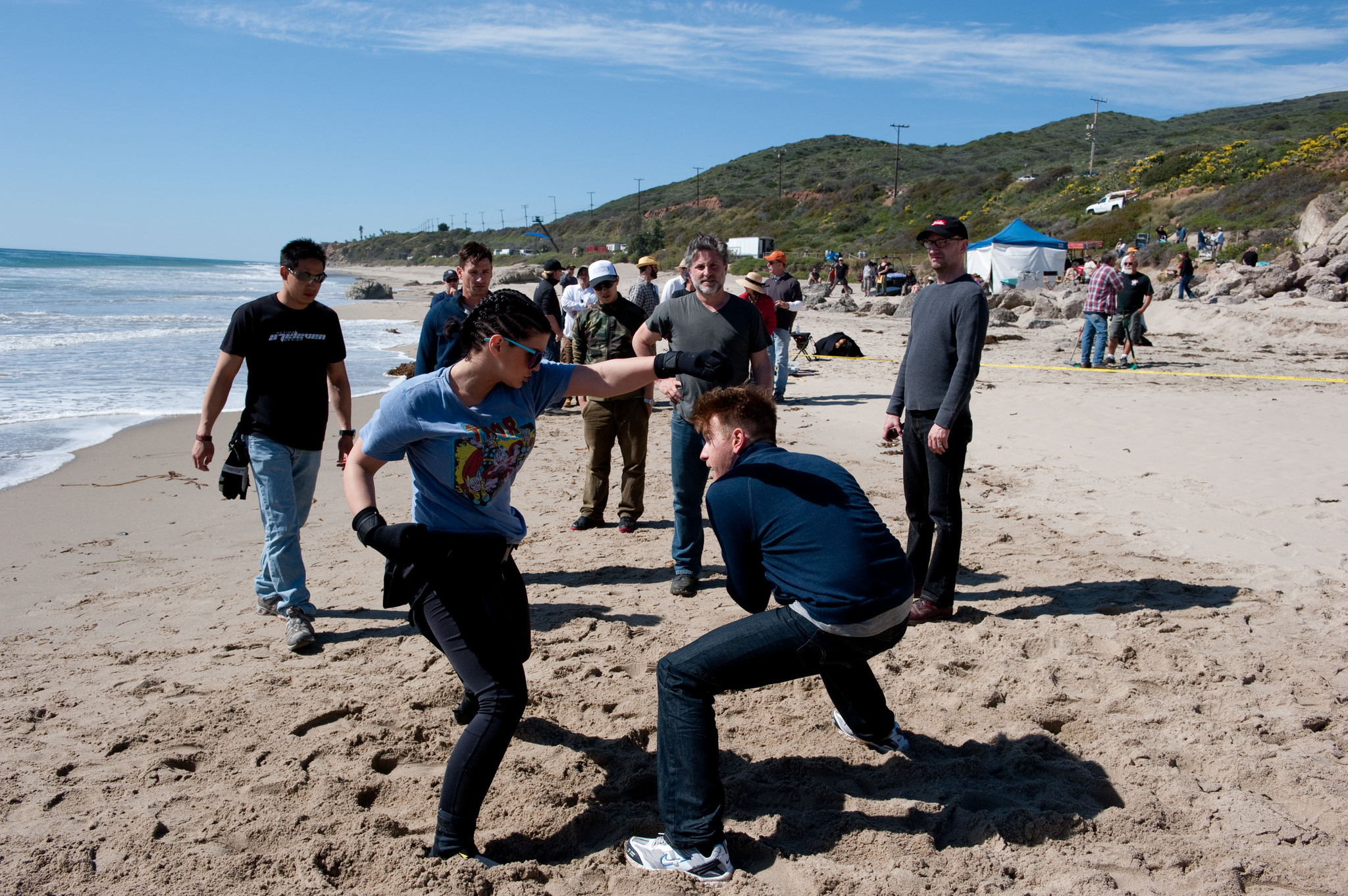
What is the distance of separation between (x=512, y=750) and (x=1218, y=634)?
339cm

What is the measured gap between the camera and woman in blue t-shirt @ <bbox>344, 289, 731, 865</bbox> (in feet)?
8.68

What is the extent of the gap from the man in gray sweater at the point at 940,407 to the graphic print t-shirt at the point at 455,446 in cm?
227

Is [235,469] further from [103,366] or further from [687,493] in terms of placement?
[103,366]

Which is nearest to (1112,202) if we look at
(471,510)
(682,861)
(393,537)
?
(471,510)

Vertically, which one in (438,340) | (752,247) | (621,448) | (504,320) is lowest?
(621,448)

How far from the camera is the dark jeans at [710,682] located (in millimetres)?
2674

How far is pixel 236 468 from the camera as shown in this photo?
4480mm

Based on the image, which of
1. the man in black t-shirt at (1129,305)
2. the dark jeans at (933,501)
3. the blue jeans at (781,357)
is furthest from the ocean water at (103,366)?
the man in black t-shirt at (1129,305)

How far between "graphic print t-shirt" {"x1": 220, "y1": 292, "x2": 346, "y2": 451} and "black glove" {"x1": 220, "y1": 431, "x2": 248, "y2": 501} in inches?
3.2

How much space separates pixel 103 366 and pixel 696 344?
15069 mm

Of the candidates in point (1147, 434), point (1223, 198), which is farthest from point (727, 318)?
point (1223, 198)

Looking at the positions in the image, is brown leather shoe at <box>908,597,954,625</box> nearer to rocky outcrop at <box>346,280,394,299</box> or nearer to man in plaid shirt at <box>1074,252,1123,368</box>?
man in plaid shirt at <box>1074,252,1123,368</box>

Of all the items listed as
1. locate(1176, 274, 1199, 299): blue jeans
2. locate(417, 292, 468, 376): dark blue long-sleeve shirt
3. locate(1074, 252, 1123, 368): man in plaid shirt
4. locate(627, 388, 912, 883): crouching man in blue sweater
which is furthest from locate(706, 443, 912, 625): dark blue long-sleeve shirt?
locate(1176, 274, 1199, 299): blue jeans

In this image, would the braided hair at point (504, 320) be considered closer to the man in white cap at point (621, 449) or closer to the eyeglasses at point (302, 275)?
the eyeglasses at point (302, 275)
